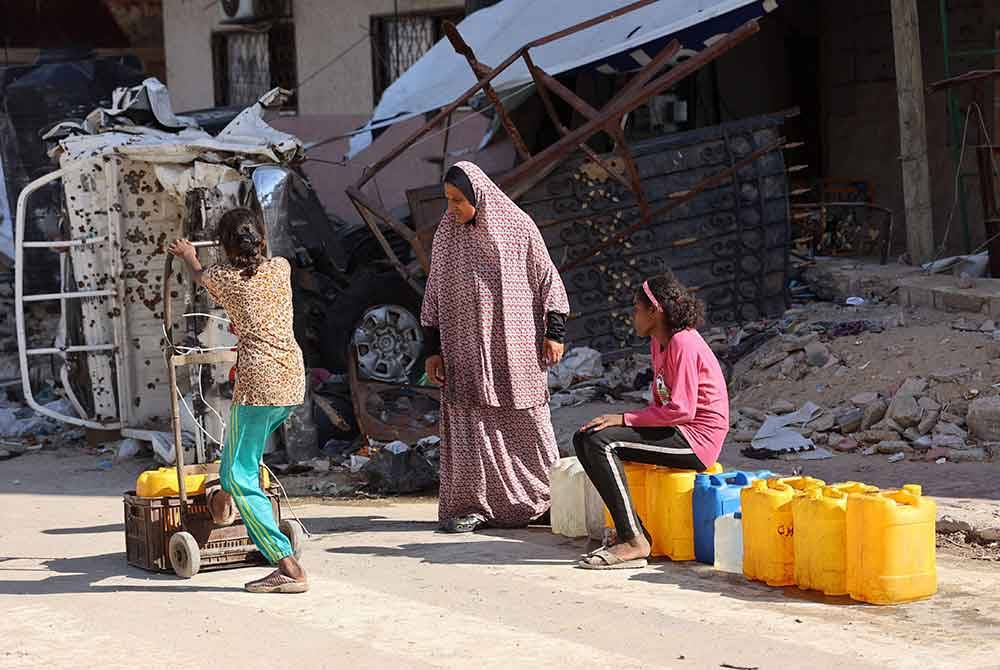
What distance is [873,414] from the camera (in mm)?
9664

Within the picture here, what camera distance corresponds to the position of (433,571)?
6824 mm

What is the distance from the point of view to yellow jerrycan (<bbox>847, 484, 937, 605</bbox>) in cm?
577

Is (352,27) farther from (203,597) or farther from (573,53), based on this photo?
(203,597)

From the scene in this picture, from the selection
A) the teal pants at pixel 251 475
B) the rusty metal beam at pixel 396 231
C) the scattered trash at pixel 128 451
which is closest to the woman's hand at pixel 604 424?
the teal pants at pixel 251 475

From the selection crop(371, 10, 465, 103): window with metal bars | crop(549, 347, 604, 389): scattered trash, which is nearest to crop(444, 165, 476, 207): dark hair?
crop(549, 347, 604, 389): scattered trash

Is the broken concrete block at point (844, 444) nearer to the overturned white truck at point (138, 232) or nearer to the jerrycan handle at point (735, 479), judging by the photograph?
the jerrycan handle at point (735, 479)

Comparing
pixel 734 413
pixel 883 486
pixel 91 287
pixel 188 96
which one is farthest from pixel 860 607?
pixel 188 96

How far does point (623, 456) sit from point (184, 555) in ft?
6.67

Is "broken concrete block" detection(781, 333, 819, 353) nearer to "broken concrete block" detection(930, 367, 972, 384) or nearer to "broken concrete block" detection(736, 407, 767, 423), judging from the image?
"broken concrete block" detection(736, 407, 767, 423)

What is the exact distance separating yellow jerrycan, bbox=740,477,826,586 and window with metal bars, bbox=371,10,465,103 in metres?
10.9

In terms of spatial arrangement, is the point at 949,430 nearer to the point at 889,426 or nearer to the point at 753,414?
the point at 889,426

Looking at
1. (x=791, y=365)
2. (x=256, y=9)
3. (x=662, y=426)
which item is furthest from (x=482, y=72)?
(x=256, y=9)

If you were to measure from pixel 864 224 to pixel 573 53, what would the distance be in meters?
4.20

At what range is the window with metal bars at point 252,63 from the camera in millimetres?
18111
